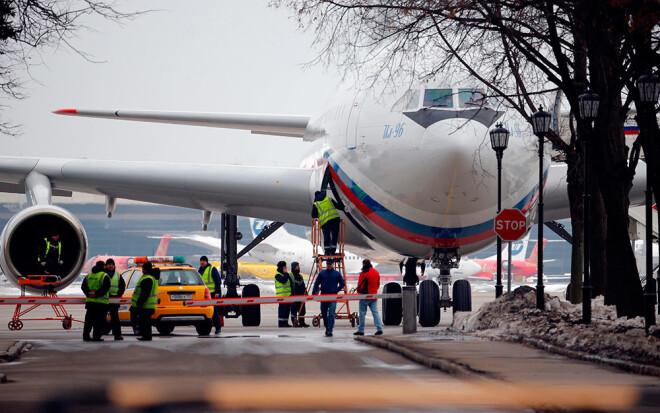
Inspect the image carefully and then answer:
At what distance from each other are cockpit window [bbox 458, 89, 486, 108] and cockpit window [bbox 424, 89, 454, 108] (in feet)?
0.53

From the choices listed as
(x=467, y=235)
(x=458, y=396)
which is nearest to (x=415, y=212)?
(x=467, y=235)

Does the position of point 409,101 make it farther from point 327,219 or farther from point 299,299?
point 299,299

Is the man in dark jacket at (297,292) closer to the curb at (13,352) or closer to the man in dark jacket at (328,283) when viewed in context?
the man in dark jacket at (328,283)

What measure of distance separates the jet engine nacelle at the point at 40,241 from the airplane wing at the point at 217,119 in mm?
4253

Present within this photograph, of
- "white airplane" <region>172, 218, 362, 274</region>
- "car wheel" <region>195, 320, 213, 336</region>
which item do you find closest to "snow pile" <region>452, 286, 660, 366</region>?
"car wheel" <region>195, 320, 213, 336</region>

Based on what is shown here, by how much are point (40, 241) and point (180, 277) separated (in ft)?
8.98

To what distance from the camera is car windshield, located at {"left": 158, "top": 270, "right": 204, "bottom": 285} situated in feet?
65.6


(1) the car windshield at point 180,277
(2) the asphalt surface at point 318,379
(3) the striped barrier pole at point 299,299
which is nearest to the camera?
(2) the asphalt surface at point 318,379

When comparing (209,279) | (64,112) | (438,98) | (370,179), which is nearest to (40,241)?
(209,279)

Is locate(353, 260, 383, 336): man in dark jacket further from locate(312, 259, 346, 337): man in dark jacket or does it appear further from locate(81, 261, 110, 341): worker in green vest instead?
locate(81, 261, 110, 341): worker in green vest

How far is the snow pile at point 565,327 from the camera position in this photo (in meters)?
12.1

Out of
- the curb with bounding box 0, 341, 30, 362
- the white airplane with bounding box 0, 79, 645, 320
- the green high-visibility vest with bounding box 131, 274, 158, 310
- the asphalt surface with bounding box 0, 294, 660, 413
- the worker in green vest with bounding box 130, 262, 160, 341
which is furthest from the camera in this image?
the green high-visibility vest with bounding box 131, 274, 158, 310

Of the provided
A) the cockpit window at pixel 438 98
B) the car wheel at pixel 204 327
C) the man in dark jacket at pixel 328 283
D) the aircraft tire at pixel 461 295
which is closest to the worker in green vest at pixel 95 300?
the car wheel at pixel 204 327

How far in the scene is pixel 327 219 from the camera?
1923 cm
